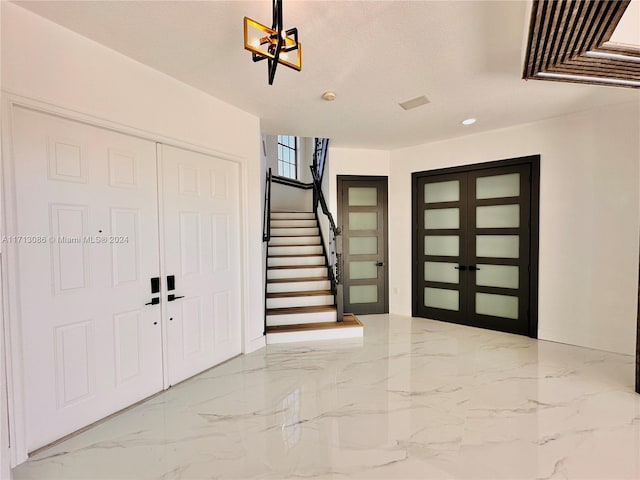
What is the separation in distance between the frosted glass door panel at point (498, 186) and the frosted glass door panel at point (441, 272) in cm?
112

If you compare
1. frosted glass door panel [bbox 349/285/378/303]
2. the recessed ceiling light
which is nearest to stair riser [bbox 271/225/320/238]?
frosted glass door panel [bbox 349/285/378/303]

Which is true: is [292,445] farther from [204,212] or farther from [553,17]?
[553,17]

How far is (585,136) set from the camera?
142 inches

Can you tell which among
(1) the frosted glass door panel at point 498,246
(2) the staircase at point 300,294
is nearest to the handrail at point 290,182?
(2) the staircase at point 300,294

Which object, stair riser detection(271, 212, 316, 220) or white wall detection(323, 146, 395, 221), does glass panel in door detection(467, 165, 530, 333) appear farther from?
stair riser detection(271, 212, 316, 220)

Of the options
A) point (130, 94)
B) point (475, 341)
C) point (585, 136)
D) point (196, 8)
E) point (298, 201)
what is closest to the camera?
point (196, 8)

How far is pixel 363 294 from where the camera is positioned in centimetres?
519

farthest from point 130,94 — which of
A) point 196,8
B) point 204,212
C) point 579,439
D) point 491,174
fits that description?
point 491,174

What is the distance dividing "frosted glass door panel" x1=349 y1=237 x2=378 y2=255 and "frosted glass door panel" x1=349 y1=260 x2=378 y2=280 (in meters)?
0.17

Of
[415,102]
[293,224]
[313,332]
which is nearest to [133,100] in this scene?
[415,102]

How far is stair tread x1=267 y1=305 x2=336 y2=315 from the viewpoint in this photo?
421cm

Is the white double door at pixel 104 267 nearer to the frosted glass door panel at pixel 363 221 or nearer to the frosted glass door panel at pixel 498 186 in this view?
the frosted glass door panel at pixel 363 221

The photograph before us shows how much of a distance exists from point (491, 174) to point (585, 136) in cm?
105

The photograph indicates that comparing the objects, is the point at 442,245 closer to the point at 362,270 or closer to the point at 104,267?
the point at 362,270
